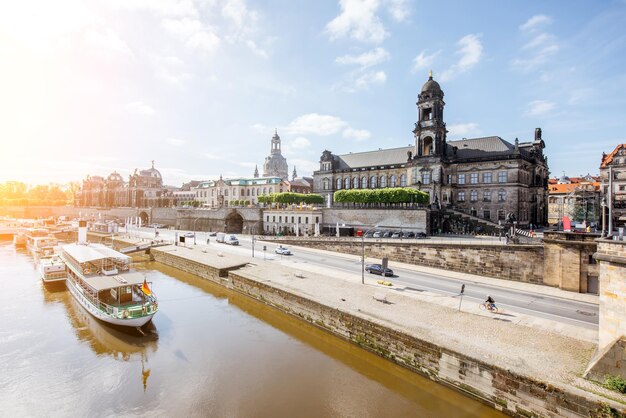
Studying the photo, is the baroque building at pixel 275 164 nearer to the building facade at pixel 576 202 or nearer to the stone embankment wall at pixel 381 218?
the stone embankment wall at pixel 381 218

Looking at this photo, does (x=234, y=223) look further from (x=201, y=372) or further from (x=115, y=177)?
(x=115, y=177)

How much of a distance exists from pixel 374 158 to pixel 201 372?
64600 mm

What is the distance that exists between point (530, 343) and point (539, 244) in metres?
17.6

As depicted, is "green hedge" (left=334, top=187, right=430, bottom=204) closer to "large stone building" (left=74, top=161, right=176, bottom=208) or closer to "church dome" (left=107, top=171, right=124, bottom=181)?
"large stone building" (left=74, top=161, right=176, bottom=208)

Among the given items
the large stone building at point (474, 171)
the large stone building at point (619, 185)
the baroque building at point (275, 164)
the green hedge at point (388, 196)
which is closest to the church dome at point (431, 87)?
the large stone building at point (474, 171)

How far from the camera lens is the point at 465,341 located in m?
16.8

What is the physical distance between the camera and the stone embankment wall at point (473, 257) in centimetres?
3052

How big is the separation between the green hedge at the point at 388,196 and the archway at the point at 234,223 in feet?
90.4

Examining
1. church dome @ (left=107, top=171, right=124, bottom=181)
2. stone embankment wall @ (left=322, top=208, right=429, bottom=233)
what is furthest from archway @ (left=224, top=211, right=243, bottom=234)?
church dome @ (left=107, top=171, right=124, bottom=181)

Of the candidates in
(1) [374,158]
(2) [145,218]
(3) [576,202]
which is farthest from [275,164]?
(3) [576,202]

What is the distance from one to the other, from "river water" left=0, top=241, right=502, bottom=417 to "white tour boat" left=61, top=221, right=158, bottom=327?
134 centimetres

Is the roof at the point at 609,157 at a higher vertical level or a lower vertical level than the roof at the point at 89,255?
higher

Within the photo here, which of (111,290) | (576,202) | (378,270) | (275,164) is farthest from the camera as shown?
(275,164)

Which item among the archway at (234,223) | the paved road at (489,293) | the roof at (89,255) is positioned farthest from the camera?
the archway at (234,223)
